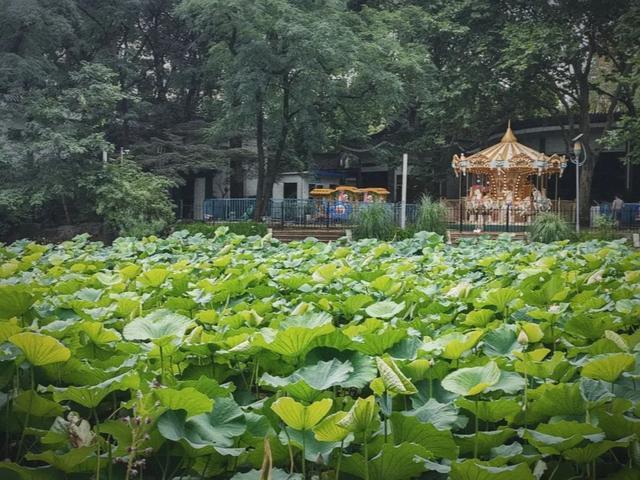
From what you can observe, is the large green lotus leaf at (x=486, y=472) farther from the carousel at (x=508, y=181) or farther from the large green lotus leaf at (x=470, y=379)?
the carousel at (x=508, y=181)

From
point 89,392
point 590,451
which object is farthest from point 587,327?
point 89,392

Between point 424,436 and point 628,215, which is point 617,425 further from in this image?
point 628,215

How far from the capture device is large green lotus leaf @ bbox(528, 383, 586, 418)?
1.39 meters

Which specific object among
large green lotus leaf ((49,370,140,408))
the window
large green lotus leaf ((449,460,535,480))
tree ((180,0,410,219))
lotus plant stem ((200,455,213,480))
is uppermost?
tree ((180,0,410,219))

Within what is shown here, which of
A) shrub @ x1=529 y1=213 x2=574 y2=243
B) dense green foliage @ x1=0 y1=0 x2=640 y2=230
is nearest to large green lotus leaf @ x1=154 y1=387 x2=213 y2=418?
shrub @ x1=529 y1=213 x2=574 y2=243

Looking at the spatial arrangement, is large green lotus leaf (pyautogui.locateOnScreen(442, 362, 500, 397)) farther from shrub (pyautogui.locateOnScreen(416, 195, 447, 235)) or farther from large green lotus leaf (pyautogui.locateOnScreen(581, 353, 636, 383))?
shrub (pyautogui.locateOnScreen(416, 195, 447, 235))

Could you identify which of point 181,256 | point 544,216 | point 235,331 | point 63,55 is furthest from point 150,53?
point 235,331

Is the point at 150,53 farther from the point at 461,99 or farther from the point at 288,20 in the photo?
the point at 461,99

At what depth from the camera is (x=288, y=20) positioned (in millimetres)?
17453

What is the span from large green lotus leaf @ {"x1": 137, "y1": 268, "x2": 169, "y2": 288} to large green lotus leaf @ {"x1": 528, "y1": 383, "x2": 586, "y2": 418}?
6.72 ft

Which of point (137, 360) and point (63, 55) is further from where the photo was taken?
point (63, 55)

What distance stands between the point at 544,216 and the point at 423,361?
14.0 m

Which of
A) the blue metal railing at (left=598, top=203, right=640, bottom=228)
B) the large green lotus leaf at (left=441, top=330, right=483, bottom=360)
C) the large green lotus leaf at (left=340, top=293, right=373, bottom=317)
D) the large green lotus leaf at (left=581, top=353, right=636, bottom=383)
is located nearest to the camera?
the large green lotus leaf at (left=581, top=353, right=636, bottom=383)

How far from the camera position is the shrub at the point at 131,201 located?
17.2 meters
